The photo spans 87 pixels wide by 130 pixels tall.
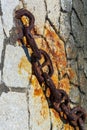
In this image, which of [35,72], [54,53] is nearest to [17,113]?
[35,72]

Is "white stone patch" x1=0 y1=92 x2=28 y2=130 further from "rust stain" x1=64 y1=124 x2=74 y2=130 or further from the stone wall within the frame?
"rust stain" x1=64 y1=124 x2=74 y2=130

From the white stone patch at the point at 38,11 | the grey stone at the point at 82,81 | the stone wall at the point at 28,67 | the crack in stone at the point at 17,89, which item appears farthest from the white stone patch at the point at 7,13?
the grey stone at the point at 82,81

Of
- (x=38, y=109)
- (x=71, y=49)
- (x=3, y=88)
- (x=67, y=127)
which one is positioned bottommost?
(x=67, y=127)

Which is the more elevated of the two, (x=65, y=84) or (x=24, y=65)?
(x=24, y=65)

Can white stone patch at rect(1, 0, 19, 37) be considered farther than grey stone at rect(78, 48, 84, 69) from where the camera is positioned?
No

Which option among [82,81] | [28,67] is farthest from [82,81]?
[28,67]

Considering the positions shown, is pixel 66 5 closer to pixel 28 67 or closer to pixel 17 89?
pixel 28 67

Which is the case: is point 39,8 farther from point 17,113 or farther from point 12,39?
point 17,113

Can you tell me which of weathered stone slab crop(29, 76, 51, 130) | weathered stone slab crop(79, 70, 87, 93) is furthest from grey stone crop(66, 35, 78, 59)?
weathered stone slab crop(29, 76, 51, 130)

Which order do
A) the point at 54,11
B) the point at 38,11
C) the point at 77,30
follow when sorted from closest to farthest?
the point at 38,11, the point at 54,11, the point at 77,30
